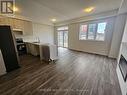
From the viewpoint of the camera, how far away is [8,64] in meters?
2.55

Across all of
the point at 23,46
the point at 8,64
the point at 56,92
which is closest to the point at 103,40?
the point at 56,92

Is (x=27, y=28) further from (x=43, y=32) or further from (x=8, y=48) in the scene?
(x=8, y=48)

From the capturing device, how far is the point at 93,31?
200 inches

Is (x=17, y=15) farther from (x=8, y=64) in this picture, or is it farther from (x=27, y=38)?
(x=8, y=64)

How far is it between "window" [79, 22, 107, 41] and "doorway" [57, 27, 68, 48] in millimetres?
2164

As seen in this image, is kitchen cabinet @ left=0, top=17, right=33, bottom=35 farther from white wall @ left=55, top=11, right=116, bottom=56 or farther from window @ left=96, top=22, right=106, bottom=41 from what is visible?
window @ left=96, top=22, right=106, bottom=41

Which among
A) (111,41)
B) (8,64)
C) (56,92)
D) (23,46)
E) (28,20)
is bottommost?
(56,92)

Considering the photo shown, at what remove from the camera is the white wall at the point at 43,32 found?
21.1 feet

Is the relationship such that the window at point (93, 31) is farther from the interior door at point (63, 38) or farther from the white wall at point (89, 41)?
the interior door at point (63, 38)

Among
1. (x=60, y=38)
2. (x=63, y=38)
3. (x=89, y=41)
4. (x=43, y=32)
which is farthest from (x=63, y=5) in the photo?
(x=60, y=38)

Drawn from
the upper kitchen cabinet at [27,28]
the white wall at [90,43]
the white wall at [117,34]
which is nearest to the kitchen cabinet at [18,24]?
the upper kitchen cabinet at [27,28]

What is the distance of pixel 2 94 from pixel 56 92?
1.27 meters

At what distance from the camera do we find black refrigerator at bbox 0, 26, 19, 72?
7.83ft

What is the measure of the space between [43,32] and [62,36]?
7.13 feet
